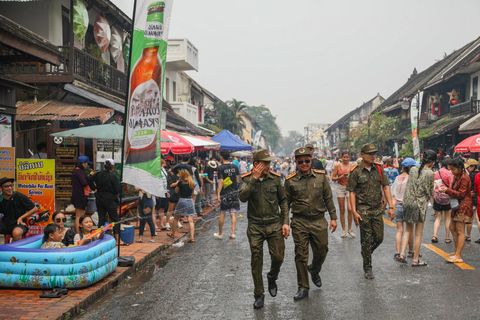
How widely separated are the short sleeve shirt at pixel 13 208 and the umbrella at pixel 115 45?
1137cm

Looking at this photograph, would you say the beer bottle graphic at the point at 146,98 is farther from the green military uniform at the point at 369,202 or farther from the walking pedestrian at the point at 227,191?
the green military uniform at the point at 369,202

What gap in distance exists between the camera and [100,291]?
6086mm

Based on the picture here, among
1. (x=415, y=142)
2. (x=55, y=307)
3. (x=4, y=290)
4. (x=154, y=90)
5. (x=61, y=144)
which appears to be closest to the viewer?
(x=55, y=307)

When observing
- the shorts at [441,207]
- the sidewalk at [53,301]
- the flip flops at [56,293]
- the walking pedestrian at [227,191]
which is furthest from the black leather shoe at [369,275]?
the flip flops at [56,293]

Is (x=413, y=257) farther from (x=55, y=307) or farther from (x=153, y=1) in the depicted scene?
(x=153, y=1)

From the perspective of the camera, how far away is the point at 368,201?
21.4ft

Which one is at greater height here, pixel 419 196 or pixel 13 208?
pixel 419 196

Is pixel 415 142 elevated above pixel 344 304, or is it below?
above

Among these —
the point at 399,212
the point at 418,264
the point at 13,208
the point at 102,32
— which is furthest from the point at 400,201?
the point at 102,32

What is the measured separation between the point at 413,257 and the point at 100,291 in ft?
15.8

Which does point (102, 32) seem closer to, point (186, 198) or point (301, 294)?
point (186, 198)

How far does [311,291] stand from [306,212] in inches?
42.5

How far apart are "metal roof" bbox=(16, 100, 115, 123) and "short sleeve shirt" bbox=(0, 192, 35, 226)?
16.1ft

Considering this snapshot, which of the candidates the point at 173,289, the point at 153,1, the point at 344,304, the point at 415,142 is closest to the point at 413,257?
the point at 344,304
